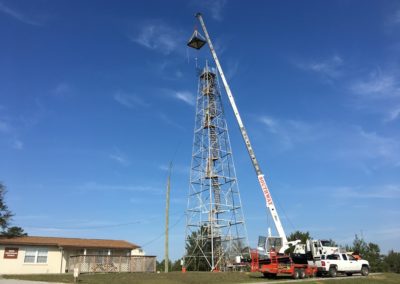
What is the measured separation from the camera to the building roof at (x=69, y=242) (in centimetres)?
3742

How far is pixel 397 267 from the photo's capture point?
367 ft

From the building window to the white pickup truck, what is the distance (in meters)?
25.0

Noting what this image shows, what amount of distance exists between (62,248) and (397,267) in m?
103

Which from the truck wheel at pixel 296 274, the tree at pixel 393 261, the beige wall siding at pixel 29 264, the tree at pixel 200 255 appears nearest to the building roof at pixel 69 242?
the beige wall siding at pixel 29 264

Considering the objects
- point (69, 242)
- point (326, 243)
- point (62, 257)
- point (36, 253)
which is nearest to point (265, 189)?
point (326, 243)

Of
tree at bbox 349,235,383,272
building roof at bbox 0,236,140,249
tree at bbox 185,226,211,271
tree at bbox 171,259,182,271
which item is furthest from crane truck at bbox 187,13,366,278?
tree at bbox 349,235,383,272

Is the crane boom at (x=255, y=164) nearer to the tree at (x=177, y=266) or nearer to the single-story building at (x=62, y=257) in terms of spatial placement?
the single-story building at (x=62, y=257)

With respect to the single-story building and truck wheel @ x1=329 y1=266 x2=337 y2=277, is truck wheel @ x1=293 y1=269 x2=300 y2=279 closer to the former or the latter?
truck wheel @ x1=329 y1=266 x2=337 y2=277

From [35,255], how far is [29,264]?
0.97m

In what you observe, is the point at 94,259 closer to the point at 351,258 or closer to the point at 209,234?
the point at 209,234

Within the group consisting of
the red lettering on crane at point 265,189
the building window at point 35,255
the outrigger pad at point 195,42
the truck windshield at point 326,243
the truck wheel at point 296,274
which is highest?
the outrigger pad at point 195,42

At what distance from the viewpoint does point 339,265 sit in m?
31.8

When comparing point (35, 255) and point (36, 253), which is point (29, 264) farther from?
point (36, 253)

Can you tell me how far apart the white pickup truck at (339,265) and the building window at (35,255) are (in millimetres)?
25038
